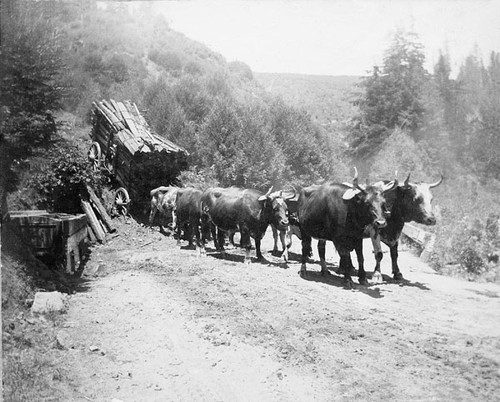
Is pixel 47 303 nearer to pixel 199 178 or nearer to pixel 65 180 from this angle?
pixel 65 180

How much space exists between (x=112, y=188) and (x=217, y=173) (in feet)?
17.3

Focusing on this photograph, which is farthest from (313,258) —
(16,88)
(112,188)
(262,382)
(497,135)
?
(112,188)

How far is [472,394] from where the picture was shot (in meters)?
3.90

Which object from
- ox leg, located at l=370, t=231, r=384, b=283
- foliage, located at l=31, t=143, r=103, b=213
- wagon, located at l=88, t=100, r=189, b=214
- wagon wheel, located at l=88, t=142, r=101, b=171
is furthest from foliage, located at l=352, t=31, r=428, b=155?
wagon wheel, located at l=88, t=142, r=101, b=171

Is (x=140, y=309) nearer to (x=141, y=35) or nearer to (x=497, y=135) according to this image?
(x=497, y=135)

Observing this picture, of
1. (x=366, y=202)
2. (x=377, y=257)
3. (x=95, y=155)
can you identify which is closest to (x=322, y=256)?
(x=377, y=257)

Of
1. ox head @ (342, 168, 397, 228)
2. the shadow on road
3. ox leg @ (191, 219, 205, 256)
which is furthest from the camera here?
ox leg @ (191, 219, 205, 256)

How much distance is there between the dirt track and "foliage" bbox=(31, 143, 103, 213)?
5.18m

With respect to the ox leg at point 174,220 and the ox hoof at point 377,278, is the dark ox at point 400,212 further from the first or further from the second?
the ox leg at point 174,220

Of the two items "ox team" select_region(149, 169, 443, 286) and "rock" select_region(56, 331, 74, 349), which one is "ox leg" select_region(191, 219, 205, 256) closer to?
"ox team" select_region(149, 169, 443, 286)

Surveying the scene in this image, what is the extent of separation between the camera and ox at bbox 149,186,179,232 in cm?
1342

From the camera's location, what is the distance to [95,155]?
674 inches

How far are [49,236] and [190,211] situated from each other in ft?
14.9

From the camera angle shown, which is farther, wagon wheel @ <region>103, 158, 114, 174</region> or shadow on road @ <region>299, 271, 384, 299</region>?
wagon wheel @ <region>103, 158, 114, 174</region>
